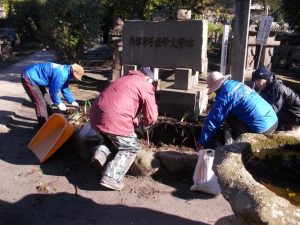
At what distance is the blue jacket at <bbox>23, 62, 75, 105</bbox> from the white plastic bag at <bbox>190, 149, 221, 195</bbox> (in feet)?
9.48

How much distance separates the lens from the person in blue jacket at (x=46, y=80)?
5918 mm

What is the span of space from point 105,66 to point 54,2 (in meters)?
4.34

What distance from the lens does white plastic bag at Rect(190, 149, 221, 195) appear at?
402cm

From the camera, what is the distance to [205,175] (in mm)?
4109

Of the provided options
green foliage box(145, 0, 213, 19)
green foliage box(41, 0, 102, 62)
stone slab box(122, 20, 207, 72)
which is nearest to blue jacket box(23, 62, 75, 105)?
stone slab box(122, 20, 207, 72)

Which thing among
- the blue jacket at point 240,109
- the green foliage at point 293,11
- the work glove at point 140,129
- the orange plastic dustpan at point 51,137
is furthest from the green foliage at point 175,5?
the blue jacket at point 240,109

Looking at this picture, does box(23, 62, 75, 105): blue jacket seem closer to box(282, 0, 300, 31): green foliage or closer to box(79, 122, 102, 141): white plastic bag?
box(79, 122, 102, 141): white plastic bag

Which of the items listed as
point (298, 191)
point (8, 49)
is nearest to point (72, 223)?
point (298, 191)

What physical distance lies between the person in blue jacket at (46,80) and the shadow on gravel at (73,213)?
2191 millimetres

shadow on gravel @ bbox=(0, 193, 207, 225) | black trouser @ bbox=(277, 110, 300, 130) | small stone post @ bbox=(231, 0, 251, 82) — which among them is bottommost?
shadow on gravel @ bbox=(0, 193, 207, 225)

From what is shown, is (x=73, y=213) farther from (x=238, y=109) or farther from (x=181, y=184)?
(x=238, y=109)

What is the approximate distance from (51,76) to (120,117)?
7.44ft

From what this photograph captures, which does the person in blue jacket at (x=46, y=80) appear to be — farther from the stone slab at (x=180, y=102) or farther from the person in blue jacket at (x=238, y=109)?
the person in blue jacket at (x=238, y=109)

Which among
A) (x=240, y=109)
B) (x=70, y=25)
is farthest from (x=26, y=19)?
(x=240, y=109)
